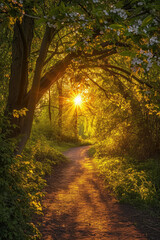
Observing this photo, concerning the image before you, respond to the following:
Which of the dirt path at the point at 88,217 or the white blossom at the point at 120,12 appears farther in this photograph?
the dirt path at the point at 88,217

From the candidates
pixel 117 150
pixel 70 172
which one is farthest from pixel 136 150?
pixel 70 172

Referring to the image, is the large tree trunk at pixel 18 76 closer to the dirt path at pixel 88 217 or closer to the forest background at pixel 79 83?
the forest background at pixel 79 83

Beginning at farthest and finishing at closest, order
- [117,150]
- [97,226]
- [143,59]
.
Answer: [117,150] < [97,226] < [143,59]

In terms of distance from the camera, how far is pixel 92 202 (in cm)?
676

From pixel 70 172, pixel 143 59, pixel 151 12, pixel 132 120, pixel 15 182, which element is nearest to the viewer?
pixel 151 12

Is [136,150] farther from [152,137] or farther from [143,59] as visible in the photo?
[143,59]

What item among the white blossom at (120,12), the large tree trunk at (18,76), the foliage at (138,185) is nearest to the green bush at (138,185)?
the foliage at (138,185)

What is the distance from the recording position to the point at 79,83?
793cm

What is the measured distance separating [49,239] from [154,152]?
8.09m

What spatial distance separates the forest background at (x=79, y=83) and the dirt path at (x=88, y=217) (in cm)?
53

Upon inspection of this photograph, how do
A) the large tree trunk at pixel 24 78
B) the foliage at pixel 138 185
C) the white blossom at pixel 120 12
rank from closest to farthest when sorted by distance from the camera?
1. the white blossom at pixel 120 12
2. the large tree trunk at pixel 24 78
3. the foliage at pixel 138 185

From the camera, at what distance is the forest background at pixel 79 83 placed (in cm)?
290

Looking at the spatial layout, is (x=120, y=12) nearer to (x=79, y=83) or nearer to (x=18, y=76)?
(x=18, y=76)

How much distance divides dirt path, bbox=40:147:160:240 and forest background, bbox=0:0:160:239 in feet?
1.74
